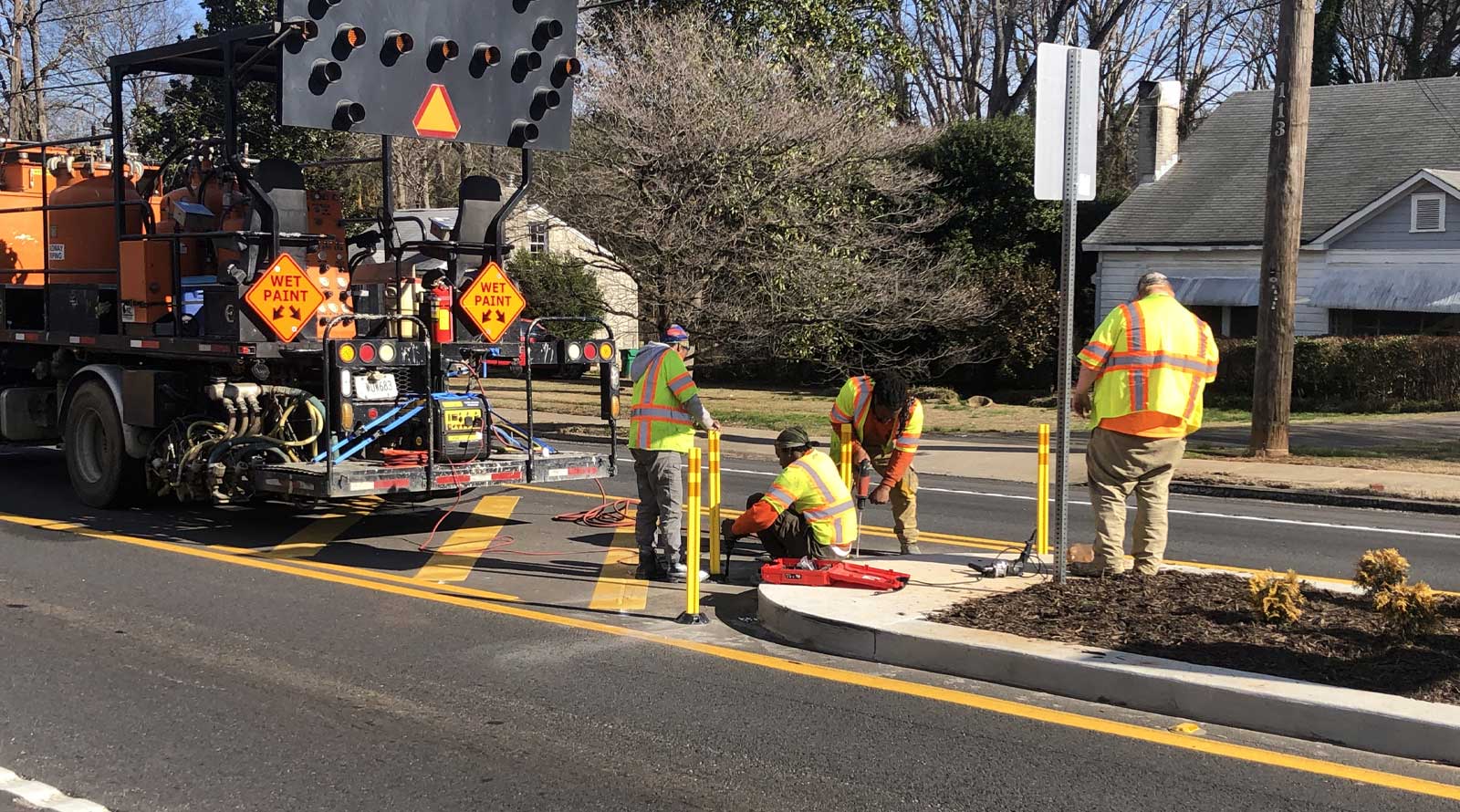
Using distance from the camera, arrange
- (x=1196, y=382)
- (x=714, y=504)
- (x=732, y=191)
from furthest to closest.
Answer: (x=732, y=191) < (x=714, y=504) < (x=1196, y=382)

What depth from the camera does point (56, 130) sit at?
1673 inches

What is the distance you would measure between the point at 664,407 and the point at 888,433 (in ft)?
5.16

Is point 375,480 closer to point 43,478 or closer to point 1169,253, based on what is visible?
point 43,478

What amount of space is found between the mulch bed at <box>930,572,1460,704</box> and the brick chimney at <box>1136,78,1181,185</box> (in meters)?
25.2

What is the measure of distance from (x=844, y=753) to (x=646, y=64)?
54.2 feet

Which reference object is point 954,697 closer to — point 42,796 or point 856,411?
point 856,411

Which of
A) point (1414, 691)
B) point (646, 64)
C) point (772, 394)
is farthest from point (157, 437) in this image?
point (772, 394)

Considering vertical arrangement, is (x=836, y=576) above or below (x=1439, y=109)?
below

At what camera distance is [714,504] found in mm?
8453

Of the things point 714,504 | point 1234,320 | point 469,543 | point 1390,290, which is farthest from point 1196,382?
point 1234,320

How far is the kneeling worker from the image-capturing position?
821 cm

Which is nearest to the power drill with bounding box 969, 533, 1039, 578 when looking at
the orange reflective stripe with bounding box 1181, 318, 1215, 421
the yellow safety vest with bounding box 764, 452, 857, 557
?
the yellow safety vest with bounding box 764, 452, 857, 557

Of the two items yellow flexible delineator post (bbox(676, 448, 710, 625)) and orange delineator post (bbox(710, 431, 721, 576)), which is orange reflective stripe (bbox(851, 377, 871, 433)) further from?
yellow flexible delineator post (bbox(676, 448, 710, 625))

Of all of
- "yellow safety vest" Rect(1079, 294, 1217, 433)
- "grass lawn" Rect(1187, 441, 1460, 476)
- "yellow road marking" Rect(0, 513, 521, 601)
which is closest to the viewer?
"yellow safety vest" Rect(1079, 294, 1217, 433)
